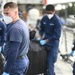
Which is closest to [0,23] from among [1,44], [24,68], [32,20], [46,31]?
[1,44]

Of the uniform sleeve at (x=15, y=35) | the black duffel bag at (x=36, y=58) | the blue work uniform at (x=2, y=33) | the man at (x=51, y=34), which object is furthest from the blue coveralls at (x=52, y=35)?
the uniform sleeve at (x=15, y=35)

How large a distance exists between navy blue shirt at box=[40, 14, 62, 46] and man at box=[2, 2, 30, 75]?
257 cm

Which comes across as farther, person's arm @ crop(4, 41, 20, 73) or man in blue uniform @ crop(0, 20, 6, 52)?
man in blue uniform @ crop(0, 20, 6, 52)

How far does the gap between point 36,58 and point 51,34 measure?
72cm

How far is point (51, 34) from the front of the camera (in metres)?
7.60

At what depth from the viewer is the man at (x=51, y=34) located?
295 inches

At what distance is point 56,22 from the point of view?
7492 mm

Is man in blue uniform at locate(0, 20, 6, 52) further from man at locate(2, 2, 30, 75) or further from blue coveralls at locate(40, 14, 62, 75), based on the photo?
man at locate(2, 2, 30, 75)

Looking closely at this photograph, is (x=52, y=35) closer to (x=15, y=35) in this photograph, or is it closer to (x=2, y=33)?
(x=2, y=33)

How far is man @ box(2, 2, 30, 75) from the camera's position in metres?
4.65

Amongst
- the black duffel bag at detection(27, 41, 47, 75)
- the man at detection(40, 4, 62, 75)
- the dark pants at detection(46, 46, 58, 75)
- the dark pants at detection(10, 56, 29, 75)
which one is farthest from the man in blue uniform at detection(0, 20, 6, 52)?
the dark pants at detection(10, 56, 29, 75)

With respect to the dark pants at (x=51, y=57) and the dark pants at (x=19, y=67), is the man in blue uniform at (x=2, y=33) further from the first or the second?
the dark pants at (x=19, y=67)

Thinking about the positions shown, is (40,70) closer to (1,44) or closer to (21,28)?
(1,44)

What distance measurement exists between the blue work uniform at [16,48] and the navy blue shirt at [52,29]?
104 inches
